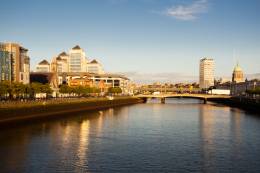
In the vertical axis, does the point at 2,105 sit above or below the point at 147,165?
above

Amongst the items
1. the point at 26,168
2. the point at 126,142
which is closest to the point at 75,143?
the point at 126,142

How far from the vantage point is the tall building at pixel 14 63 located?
470ft

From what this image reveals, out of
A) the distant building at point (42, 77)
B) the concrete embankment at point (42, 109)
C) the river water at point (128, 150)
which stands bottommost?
the river water at point (128, 150)

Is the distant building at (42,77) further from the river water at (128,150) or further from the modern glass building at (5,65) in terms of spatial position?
the river water at (128,150)

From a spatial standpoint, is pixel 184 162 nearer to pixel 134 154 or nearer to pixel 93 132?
pixel 134 154

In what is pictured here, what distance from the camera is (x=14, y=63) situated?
6024 inches

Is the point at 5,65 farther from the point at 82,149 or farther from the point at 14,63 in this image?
the point at 82,149

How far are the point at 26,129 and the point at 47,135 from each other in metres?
5.06

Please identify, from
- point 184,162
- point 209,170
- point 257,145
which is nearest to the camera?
point 209,170

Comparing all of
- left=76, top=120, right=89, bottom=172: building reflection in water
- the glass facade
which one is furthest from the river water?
the glass facade

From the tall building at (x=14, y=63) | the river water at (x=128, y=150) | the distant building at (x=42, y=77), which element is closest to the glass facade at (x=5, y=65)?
the tall building at (x=14, y=63)

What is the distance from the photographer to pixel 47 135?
44750mm

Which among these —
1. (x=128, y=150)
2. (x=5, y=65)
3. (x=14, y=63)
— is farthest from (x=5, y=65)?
(x=128, y=150)

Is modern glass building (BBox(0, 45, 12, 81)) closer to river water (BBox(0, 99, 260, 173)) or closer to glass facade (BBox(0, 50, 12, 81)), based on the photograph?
Result: glass facade (BBox(0, 50, 12, 81))
